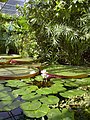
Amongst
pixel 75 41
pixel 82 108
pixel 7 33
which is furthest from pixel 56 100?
pixel 7 33

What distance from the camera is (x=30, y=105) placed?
247cm

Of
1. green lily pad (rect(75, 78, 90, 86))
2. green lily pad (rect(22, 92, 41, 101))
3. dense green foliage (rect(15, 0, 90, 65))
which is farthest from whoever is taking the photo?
A: dense green foliage (rect(15, 0, 90, 65))

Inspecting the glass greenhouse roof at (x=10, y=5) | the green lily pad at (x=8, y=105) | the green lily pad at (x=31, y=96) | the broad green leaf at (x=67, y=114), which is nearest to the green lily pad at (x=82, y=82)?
the green lily pad at (x=31, y=96)

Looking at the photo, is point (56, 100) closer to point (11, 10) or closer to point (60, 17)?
point (60, 17)

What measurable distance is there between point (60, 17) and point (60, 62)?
4.12 feet

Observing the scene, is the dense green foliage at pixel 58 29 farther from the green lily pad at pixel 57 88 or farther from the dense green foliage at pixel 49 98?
the green lily pad at pixel 57 88

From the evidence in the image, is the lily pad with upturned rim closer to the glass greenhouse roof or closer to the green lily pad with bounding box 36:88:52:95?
the green lily pad with bounding box 36:88:52:95

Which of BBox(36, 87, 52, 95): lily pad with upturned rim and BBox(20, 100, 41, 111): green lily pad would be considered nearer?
BBox(20, 100, 41, 111): green lily pad

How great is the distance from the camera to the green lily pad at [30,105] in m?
2.38

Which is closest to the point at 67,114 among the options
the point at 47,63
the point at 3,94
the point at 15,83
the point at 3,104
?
the point at 3,104

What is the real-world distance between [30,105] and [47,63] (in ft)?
10.3

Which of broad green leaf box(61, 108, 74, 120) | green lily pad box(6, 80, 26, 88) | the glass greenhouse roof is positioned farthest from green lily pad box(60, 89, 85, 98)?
the glass greenhouse roof

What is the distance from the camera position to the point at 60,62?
5.72 m

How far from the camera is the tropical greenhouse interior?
2467 millimetres
